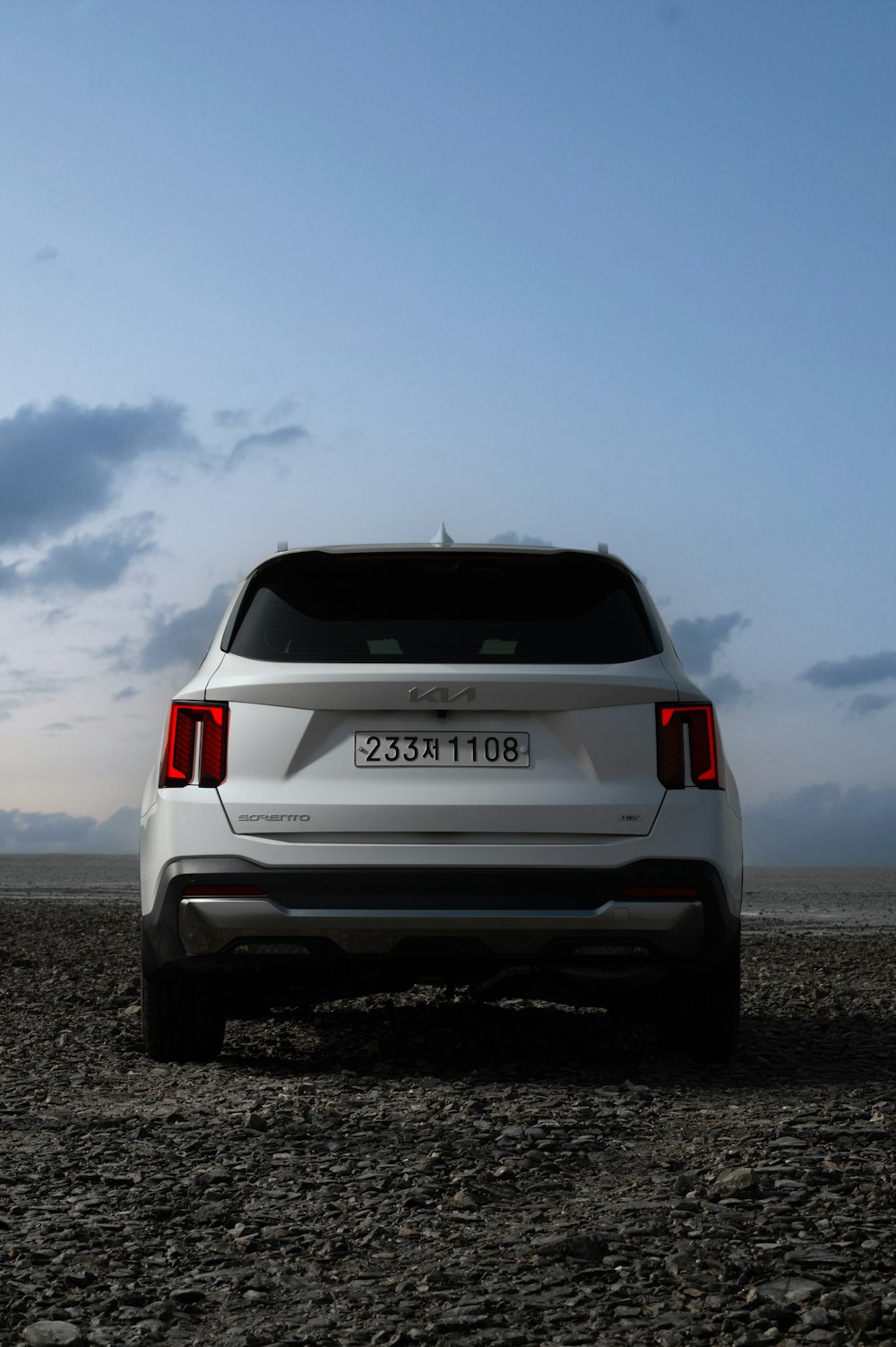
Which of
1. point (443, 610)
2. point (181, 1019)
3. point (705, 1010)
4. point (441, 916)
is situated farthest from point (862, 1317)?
point (181, 1019)

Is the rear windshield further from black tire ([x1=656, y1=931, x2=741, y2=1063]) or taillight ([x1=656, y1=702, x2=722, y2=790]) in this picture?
black tire ([x1=656, y1=931, x2=741, y2=1063])

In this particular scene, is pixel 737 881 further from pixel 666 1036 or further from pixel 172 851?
pixel 172 851

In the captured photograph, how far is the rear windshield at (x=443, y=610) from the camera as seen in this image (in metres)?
5.62

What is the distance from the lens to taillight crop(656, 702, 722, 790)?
5.54m

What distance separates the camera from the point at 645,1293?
3.27 m

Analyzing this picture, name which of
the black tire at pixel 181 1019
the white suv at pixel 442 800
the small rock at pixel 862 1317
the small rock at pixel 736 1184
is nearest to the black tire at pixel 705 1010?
the white suv at pixel 442 800

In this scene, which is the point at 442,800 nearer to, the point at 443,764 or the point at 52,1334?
the point at 443,764

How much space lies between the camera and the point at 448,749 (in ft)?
17.8

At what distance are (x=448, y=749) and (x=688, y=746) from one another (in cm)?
94

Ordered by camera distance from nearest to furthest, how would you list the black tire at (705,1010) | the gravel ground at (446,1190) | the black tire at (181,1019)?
1. the gravel ground at (446,1190)
2. the black tire at (705,1010)
3. the black tire at (181,1019)

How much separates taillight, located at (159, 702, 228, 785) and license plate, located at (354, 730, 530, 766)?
585 millimetres

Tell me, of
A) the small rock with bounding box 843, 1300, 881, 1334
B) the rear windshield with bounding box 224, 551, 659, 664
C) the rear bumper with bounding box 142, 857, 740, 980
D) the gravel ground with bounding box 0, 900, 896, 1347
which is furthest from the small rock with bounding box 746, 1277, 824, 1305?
the rear windshield with bounding box 224, 551, 659, 664

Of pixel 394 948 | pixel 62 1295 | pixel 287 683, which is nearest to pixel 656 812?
pixel 394 948

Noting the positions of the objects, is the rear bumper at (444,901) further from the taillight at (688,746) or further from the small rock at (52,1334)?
the small rock at (52,1334)
